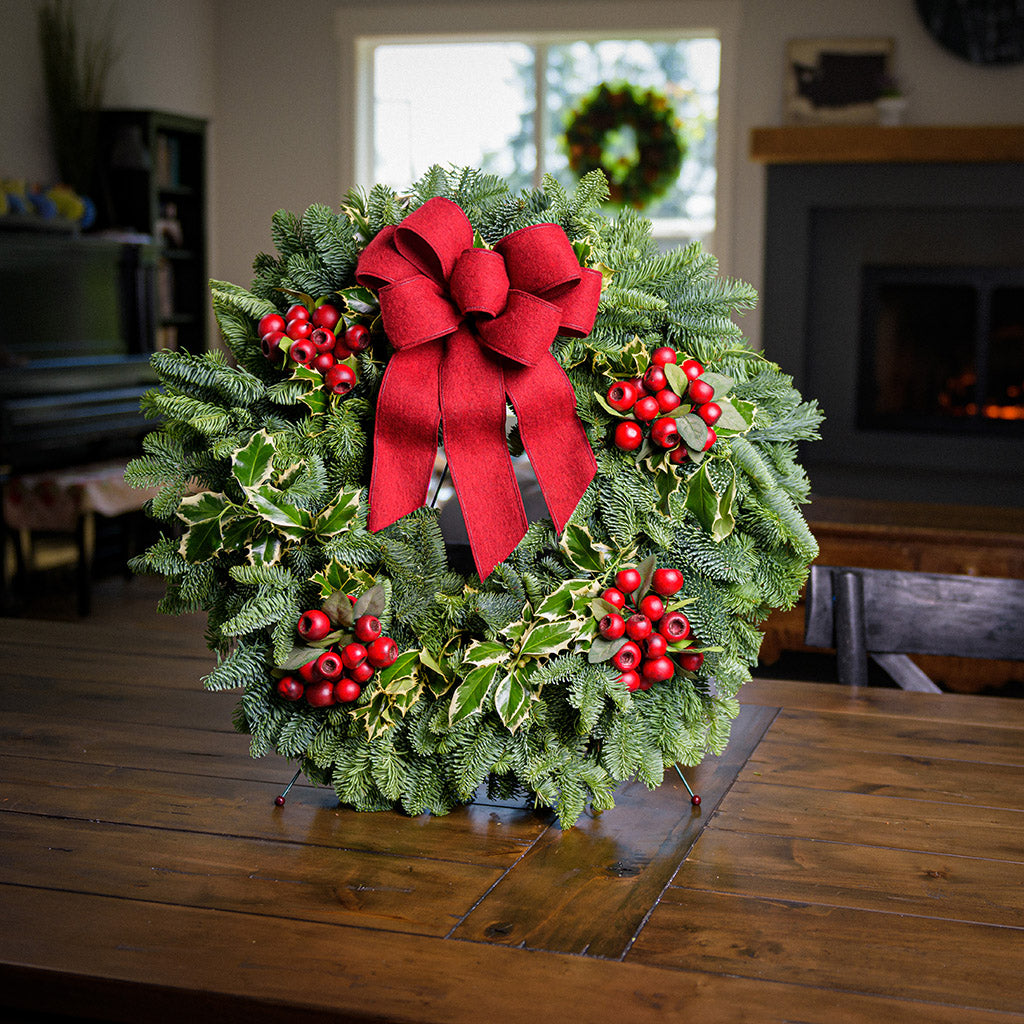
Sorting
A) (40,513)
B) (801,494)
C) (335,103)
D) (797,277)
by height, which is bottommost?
(40,513)

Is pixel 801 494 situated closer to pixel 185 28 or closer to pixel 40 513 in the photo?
pixel 40 513

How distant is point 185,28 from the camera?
588cm

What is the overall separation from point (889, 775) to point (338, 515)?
0.53 metres

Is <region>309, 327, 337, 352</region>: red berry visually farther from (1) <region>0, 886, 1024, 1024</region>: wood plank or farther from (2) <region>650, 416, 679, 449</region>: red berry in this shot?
(1) <region>0, 886, 1024, 1024</region>: wood plank

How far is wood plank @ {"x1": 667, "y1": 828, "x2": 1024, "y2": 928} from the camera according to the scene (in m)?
0.77

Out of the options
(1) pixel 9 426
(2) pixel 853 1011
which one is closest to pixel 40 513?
(1) pixel 9 426

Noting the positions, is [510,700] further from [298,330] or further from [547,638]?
[298,330]

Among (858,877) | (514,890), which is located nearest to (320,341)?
(514,890)

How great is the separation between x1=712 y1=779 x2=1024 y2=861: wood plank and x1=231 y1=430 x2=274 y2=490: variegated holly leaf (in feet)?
1.43

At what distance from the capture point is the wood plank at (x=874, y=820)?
0.87 m

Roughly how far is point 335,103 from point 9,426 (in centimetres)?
291

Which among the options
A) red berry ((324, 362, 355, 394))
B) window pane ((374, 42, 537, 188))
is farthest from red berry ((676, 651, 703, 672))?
window pane ((374, 42, 537, 188))

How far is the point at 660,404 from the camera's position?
865 millimetres

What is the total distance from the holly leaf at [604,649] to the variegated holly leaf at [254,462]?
27cm
